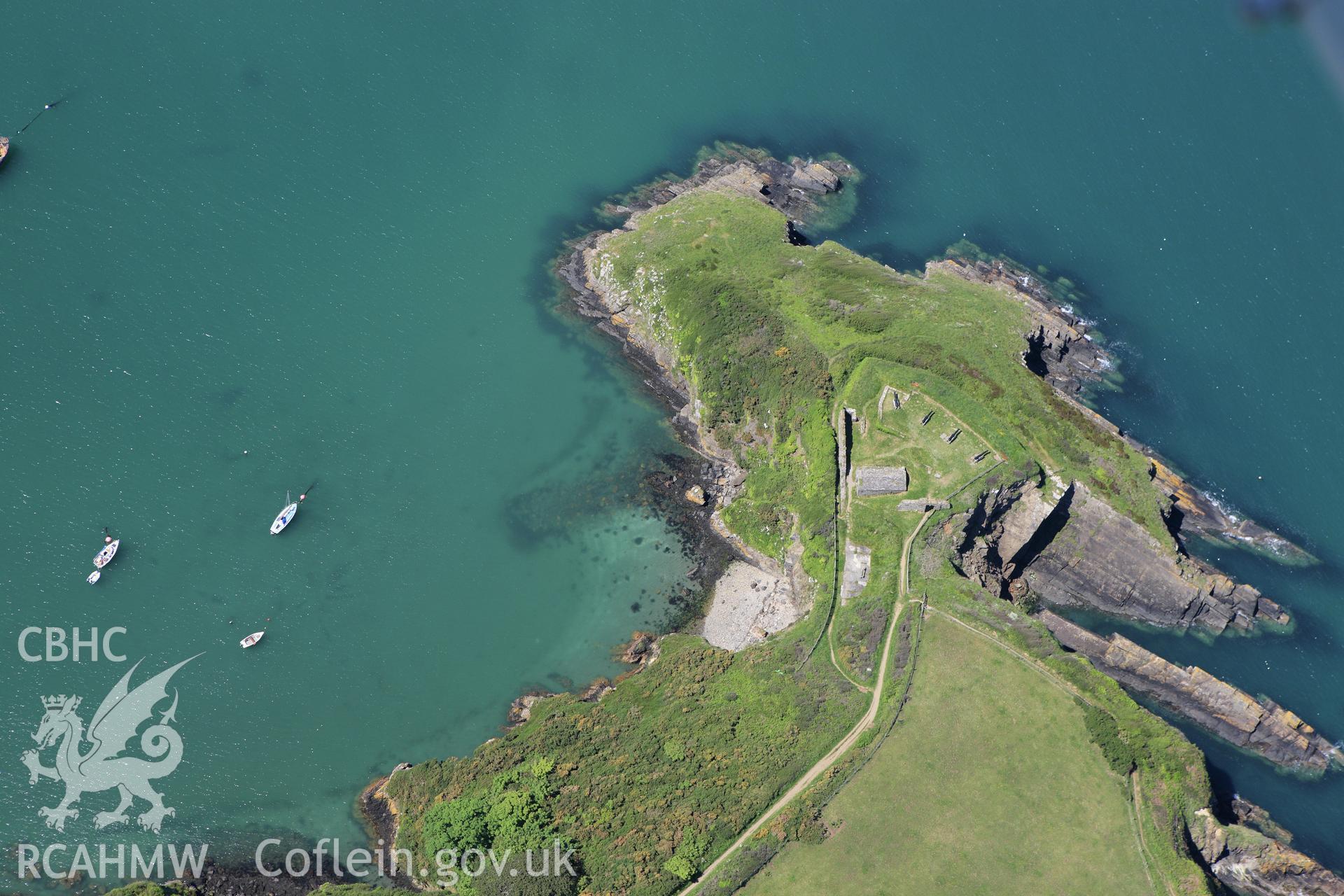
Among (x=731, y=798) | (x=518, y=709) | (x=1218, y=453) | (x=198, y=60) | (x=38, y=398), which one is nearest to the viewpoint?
(x=731, y=798)

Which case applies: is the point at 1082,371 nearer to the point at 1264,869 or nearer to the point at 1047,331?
the point at 1047,331

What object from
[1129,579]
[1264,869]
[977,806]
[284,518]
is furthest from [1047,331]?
[284,518]

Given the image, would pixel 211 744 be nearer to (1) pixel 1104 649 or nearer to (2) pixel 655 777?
(2) pixel 655 777

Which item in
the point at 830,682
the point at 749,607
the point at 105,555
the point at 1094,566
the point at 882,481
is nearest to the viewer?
the point at 830,682

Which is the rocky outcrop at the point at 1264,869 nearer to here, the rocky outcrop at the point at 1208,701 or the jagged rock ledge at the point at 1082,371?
the rocky outcrop at the point at 1208,701

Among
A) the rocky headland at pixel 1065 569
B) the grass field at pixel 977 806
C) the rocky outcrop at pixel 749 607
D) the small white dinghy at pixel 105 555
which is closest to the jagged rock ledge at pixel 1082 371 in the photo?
the rocky headland at pixel 1065 569

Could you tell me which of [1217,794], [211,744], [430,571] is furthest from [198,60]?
[1217,794]
